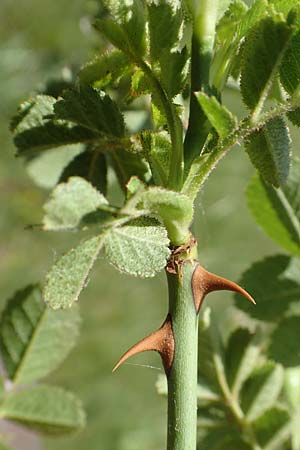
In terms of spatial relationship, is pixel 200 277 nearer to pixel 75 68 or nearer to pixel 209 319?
pixel 209 319

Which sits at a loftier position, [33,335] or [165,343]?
[165,343]

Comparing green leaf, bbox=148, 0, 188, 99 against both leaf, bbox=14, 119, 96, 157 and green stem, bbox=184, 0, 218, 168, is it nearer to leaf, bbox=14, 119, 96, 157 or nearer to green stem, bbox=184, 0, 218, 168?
green stem, bbox=184, 0, 218, 168

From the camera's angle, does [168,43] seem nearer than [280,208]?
Yes

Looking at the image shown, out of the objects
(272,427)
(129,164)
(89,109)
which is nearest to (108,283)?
(272,427)

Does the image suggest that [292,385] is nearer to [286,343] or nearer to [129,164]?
[286,343]

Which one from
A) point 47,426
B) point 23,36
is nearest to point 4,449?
point 47,426

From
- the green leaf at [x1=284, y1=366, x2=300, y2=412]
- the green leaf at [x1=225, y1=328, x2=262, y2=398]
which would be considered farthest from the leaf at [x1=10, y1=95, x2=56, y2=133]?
the green leaf at [x1=284, y1=366, x2=300, y2=412]
